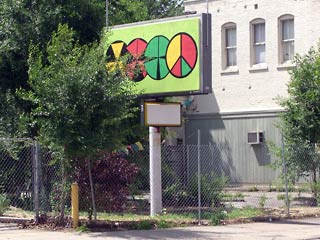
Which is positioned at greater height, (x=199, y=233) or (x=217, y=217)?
(x=217, y=217)

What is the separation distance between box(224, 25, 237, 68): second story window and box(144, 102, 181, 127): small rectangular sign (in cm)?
1463

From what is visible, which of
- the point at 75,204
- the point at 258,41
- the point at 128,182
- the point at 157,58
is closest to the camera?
the point at 75,204

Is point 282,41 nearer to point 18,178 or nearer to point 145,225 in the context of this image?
point 18,178

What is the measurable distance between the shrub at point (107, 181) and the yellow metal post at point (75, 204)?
81 centimetres

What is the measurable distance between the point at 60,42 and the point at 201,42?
163 inches

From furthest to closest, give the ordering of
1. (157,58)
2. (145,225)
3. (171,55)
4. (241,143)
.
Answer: (241,143) → (157,58) → (171,55) → (145,225)

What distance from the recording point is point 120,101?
17234 millimetres

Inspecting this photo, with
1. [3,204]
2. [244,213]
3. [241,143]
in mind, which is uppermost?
[241,143]

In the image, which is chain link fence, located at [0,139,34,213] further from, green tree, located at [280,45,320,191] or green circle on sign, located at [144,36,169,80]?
green tree, located at [280,45,320,191]

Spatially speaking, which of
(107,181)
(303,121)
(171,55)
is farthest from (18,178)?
(303,121)

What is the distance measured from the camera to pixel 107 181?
60.4 ft

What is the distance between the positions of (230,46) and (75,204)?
1859cm

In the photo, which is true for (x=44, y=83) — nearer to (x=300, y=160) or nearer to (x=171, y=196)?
(x=171, y=196)

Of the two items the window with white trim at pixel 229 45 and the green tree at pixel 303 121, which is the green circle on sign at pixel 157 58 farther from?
the window with white trim at pixel 229 45
